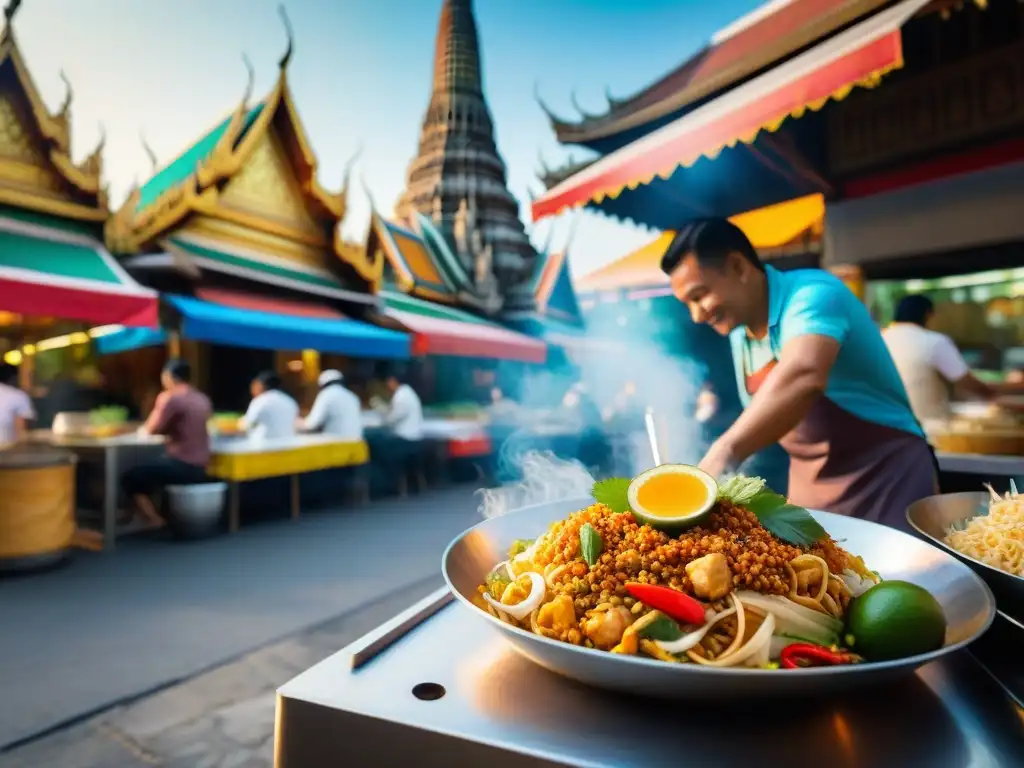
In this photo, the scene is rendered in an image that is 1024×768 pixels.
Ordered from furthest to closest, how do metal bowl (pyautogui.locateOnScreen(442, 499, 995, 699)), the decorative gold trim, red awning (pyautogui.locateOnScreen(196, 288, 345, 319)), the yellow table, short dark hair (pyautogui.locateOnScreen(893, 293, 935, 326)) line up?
red awning (pyautogui.locateOnScreen(196, 288, 345, 319)) < the decorative gold trim < the yellow table < short dark hair (pyautogui.locateOnScreen(893, 293, 935, 326)) < metal bowl (pyautogui.locateOnScreen(442, 499, 995, 699))

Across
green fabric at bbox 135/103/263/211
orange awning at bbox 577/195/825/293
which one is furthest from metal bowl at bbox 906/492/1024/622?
→ green fabric at bbox 135/103/263/211

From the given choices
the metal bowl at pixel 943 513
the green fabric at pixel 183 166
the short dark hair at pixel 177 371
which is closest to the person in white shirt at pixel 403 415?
the short dark hair at pixel 177 371

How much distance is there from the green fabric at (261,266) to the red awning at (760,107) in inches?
253

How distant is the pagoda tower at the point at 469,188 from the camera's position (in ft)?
55.5

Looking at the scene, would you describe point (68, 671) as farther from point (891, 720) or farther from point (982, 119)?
point (982, 119)

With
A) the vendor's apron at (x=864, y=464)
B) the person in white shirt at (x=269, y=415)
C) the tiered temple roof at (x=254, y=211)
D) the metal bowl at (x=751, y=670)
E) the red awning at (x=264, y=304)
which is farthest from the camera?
the red awning at (x=264, y=304)

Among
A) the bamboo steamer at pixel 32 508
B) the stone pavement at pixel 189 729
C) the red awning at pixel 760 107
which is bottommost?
the stone pavement at pixel 189 729

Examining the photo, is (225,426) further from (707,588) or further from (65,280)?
(707,588)

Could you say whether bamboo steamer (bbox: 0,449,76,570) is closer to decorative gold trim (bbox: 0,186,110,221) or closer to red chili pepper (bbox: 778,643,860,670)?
decorative gold trim (bbox: 0,186,110,221)

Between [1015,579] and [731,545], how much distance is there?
1.15ft

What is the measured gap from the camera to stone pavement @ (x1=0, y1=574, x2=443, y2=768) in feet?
8.26

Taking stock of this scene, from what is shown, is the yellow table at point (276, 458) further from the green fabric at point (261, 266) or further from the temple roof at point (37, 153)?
the temple roof at point (37, 153)

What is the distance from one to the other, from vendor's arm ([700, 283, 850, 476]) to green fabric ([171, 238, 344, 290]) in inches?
349

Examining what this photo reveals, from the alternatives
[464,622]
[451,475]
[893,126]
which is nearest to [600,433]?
[451,475]
